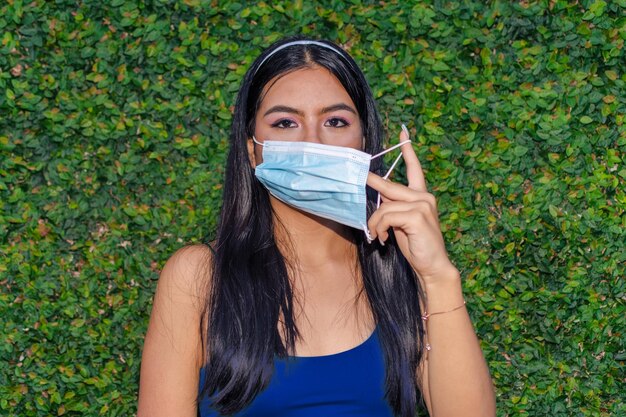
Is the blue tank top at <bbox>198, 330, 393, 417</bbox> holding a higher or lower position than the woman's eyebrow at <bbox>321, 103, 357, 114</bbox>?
lower

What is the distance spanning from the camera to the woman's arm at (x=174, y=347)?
3.22 meters

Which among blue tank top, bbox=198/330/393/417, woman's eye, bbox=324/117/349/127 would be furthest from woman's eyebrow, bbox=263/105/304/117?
blue tank top, bbox=198/330/393/417

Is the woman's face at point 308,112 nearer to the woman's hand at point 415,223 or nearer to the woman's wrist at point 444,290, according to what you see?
the woman's hand at point 415,223

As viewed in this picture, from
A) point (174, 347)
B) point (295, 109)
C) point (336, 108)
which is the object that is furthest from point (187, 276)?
point (336, 108)

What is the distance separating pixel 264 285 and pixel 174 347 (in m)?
0.43

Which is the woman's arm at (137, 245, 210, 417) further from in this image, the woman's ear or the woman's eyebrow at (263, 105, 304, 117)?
the woman's eyebrow at (263, 105, 304, 117)

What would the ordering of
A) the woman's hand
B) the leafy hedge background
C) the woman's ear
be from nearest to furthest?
the woman's hand, the woman's ear, the leafy hedge background

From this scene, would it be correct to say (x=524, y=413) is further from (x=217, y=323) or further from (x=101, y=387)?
(x=101, y=387)

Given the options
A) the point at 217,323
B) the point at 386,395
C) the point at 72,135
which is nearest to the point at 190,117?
the point at 72,135

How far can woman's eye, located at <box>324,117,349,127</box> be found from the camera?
3404mm

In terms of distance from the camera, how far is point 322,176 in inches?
127

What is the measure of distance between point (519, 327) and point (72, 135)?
225 cm

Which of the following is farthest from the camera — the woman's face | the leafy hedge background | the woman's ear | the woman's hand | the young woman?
the leafy hedge background

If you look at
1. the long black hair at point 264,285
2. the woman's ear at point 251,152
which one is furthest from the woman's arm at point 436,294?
the woman's ear at point 251,152
